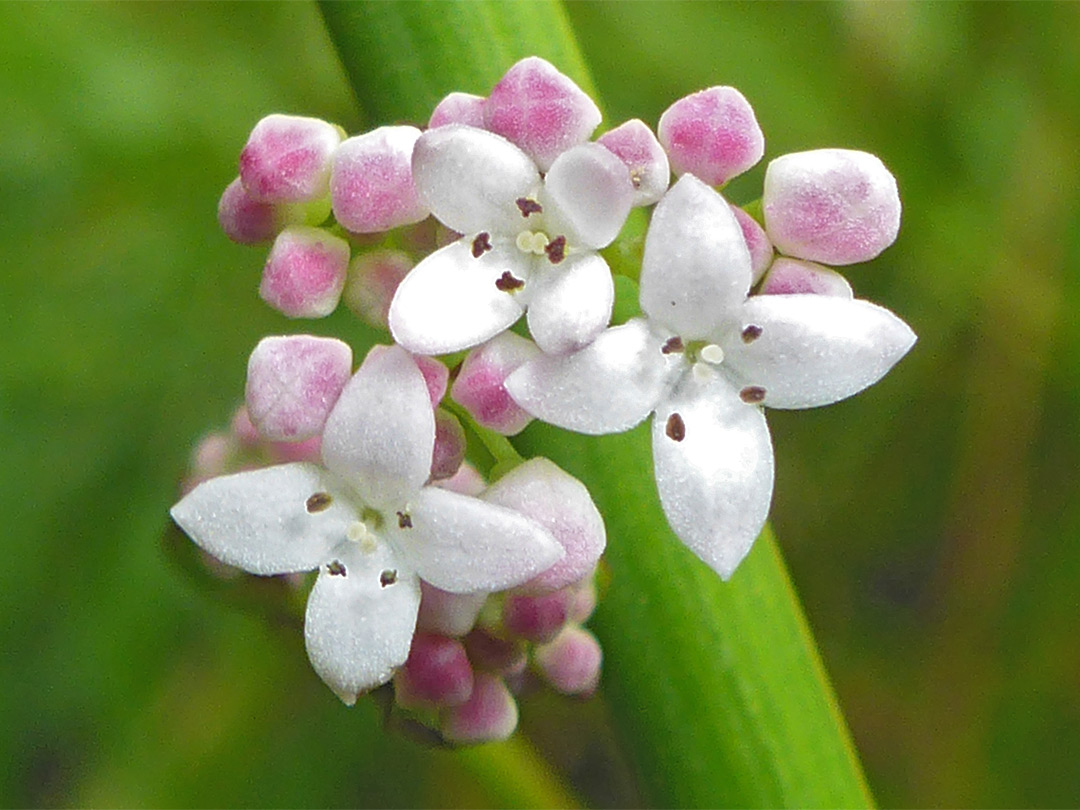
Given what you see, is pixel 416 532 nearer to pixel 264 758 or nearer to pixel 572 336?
pixel 572 336

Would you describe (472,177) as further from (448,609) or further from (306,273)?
(448,609)

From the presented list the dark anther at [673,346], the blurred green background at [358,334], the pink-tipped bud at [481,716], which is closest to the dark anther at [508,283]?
the dark anther at [673,346]

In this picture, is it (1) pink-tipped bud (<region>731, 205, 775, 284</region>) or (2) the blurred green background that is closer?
(1) pink-tipped bud (<region>731, 205, 775, 284</region>)

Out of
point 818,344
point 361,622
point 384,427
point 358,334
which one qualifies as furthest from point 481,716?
point 358,334

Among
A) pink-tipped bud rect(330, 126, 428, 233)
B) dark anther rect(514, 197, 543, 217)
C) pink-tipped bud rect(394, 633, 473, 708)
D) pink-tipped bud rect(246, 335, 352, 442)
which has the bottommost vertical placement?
pink-tipped bud rect(394, 633, 473, 708)

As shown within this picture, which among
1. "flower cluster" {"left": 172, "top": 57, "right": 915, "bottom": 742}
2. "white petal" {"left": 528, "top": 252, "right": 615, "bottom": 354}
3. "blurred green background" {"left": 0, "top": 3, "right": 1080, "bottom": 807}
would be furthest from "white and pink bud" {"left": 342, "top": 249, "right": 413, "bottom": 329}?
"blurred green background" {"left": 0, "top": 3, "right": 1080, "bottom": 807}

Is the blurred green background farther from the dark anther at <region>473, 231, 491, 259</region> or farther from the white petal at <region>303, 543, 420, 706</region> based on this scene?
the dark anther at <region>473, 231, 491, 259</region>
